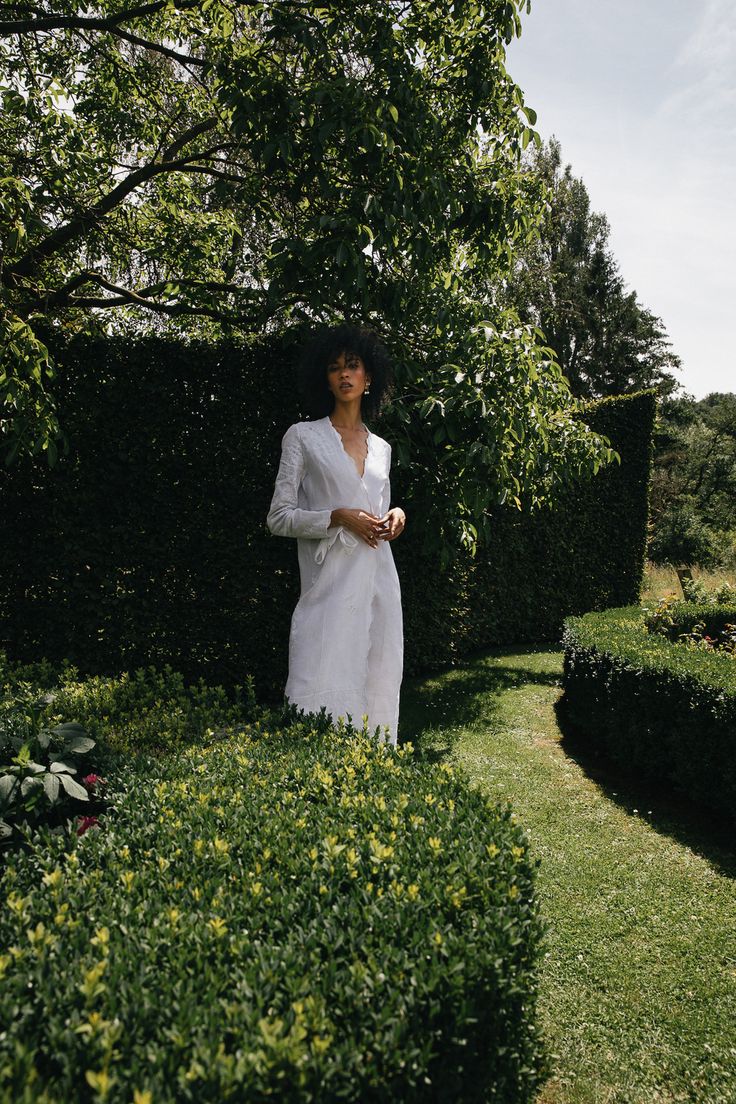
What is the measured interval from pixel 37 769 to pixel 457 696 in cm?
538

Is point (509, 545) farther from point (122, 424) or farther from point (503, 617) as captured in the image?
point (122, 424)

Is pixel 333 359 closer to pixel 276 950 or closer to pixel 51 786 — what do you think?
pixel 51 786

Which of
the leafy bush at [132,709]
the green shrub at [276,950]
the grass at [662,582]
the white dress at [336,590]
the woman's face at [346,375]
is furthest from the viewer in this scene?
the grass at [662,582]

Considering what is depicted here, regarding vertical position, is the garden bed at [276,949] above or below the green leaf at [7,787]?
above

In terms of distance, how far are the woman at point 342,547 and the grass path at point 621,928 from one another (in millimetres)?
787

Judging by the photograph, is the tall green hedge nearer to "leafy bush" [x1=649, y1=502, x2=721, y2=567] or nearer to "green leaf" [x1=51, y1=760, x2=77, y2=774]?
"green leaf" [x1=51, y1=760, x2=77, y2=774]

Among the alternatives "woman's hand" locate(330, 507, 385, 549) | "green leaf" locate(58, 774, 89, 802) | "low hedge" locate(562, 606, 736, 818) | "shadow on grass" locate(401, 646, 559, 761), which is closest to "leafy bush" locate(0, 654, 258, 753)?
"green leaf" locate(58, 774, 89, 802)

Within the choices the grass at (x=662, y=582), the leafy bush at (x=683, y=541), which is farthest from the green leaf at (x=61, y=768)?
the leafy bush at (x=683, y=541)

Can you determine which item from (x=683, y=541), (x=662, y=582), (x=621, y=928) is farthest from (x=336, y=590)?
(x=683, y=541)

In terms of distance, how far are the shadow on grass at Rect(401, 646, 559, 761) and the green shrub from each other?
129 inches

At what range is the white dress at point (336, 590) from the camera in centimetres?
351

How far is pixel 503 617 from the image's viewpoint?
9.89 metres

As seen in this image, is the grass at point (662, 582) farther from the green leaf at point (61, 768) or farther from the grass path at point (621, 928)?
the green leaf at point (61, 768)

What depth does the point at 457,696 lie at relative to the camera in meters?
7.43
